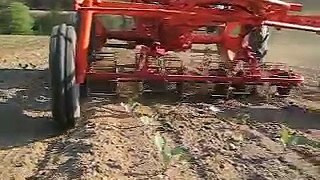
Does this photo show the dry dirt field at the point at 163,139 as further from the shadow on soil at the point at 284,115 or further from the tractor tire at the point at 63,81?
the tractor tire at the point at 63,81

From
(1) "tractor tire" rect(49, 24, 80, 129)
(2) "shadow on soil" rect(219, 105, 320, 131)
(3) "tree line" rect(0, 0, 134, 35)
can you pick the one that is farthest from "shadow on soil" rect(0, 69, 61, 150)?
(3) "tree line" rect(0, 0, 134, 35)

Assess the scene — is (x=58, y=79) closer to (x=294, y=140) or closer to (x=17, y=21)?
(x=294, y=140)

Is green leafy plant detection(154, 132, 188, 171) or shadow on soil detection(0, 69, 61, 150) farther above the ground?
green leafy plant detection(154, 132, 188, 171)

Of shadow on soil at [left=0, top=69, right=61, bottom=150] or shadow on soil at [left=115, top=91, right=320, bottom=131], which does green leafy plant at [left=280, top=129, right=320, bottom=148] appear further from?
shadow on soil at [left=0, top=69, right=61, bottom=150]

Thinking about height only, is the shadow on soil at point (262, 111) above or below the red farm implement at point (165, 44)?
below

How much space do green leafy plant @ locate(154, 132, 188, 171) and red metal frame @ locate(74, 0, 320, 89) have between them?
4.11 ft

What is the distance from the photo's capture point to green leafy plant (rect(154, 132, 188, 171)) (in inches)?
226

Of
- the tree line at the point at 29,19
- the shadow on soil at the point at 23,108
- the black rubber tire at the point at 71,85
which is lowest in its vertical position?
the tree line at the point at 29,19

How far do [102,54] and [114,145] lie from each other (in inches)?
112

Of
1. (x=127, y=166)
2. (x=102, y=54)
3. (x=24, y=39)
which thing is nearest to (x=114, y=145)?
(x=127, y=166)

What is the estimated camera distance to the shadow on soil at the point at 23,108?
675 centimetres

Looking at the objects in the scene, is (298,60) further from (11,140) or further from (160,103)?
(11,140)

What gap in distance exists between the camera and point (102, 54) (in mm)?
8891

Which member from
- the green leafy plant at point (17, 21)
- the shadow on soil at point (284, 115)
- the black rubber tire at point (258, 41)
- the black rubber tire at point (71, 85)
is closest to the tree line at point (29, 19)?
the green leafy plant at point (17, 21)
